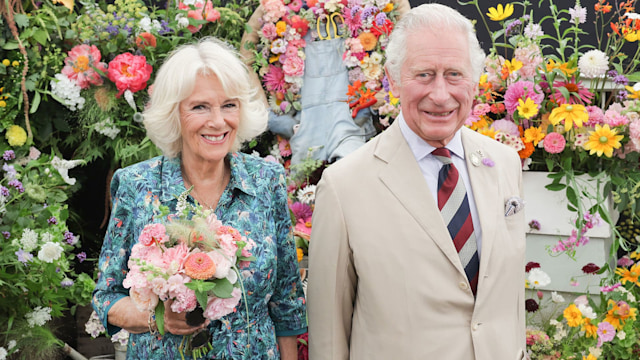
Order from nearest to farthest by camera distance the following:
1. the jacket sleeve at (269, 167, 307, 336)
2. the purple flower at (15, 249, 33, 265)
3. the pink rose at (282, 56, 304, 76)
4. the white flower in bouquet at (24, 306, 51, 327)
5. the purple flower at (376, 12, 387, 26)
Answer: the jacket sleeve at (269, 167, 307, 336), the purple flower at (15, 249, 33, 265), the white flower in bouquet at (24, 306, 51, 327), the purple flower at (376, 12, 387, 26), the pink rose at (282, 56, 304, 76)

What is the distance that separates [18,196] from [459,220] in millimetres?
2160

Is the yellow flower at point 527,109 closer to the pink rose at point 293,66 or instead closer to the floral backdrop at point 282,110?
the floral backdrop at point 282,110

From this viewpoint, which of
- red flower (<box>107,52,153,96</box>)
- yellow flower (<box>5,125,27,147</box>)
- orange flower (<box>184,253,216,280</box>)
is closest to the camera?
orange flower (<box>184,253,216,280</box>)

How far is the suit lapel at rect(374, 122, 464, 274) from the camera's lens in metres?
1.79

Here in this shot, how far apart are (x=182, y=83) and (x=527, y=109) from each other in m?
1.78

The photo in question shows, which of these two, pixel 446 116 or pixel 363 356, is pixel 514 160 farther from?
pixel 363 356

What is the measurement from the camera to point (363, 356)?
1.85 m

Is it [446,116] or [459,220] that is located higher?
[446,116]

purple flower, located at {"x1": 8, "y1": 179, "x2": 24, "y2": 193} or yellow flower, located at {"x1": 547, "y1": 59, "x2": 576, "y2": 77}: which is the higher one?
yellow flower, located at {"x1": 547, "y1": 59, "x2": 576, "y2": 77}

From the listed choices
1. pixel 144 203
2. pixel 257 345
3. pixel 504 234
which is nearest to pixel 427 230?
pixel 504 234

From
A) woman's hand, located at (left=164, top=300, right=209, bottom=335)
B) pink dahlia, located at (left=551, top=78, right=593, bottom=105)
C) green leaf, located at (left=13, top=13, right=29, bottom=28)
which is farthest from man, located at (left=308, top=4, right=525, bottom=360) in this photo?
green leaf, located at (left=13, top=13, right=29, bottom=28)

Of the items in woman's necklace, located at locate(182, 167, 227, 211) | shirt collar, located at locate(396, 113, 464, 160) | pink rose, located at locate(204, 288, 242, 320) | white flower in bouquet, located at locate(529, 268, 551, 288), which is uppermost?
shirt collar, located at locate(396, 113, 464, 160)

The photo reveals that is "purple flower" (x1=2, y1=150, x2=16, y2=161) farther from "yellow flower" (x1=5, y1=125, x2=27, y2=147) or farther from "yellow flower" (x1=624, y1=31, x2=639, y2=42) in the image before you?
"yellow flower" (x1=624, y1=31, x2=639, y2=42)

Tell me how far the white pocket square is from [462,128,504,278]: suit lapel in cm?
1
